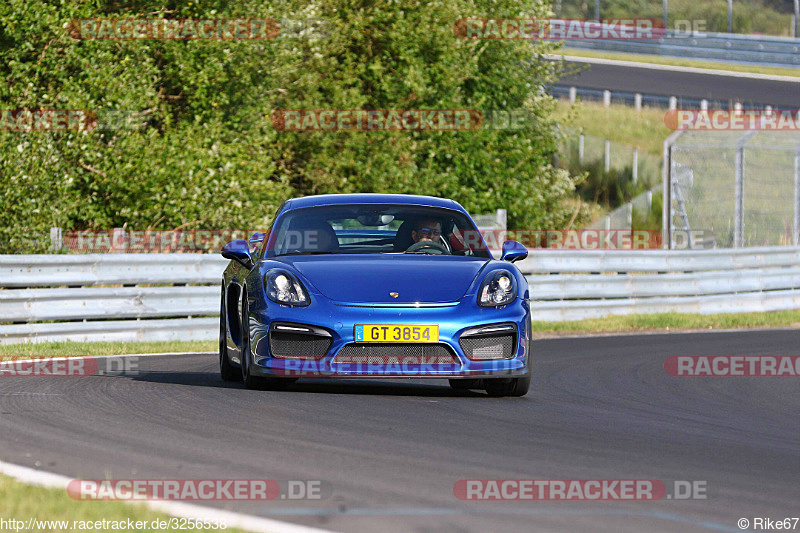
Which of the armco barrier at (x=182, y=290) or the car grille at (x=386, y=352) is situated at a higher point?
→ the car grille at (x=386, y=352)

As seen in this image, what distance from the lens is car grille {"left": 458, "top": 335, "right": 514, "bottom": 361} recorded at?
337 inches

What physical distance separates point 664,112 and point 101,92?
25.1 m

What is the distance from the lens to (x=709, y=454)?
260 inches

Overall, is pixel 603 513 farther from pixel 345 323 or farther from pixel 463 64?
pixel 463 64

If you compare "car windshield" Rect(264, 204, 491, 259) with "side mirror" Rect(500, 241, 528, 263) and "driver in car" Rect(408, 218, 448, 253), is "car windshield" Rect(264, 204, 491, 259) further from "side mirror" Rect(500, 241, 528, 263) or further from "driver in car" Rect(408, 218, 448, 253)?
"side mirror" Rect(500, 241, 528, 263)

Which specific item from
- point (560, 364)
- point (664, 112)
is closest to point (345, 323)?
point (560, 364)

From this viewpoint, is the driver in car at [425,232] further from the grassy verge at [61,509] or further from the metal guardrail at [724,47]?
the metal guardrail at [724,47]

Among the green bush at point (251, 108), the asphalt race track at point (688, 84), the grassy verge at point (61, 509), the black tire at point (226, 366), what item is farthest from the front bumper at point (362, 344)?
the asphalt race track at point (688, 84)

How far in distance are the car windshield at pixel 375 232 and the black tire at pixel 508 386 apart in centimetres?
98

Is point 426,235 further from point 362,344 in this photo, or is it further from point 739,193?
point 739,193

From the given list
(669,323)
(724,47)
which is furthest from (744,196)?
(724,47)

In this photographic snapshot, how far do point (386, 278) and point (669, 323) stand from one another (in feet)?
35.4

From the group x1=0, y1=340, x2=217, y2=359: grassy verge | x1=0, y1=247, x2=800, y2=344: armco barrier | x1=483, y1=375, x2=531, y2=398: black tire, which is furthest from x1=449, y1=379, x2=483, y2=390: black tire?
x1=0, y1=247, x2=800, y2=344: armco barrier

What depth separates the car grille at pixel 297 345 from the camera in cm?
845
